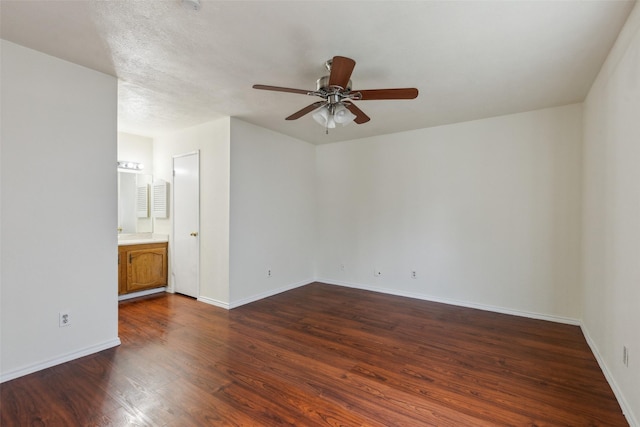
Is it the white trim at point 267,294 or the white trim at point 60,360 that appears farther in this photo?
the white trim at point 267,294

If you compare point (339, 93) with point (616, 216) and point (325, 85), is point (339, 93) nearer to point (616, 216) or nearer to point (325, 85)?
point (325, 85)

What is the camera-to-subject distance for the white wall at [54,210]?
91.0 inches

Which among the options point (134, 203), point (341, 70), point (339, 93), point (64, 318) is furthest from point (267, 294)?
point (341, 70)

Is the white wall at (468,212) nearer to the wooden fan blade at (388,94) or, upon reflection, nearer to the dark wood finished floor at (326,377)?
the dark wood finished floor at (326,377)

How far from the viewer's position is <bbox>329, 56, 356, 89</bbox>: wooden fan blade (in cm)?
193

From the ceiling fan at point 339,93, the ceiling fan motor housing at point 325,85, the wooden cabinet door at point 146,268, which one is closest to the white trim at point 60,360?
the wooden cabinet door at point 146,268

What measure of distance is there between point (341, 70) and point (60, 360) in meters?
3.22

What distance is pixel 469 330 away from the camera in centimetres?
334

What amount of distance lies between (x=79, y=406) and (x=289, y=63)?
2.90 meters

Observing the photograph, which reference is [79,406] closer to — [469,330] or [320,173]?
[469,330]

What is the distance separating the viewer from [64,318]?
257 centimetres

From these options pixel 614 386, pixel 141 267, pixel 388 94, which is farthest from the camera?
pixel 141 267

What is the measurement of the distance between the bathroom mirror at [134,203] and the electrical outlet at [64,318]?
240 cm

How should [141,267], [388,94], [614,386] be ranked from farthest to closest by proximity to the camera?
1. [141,267]
2. [388,94]
3. [614,386]
